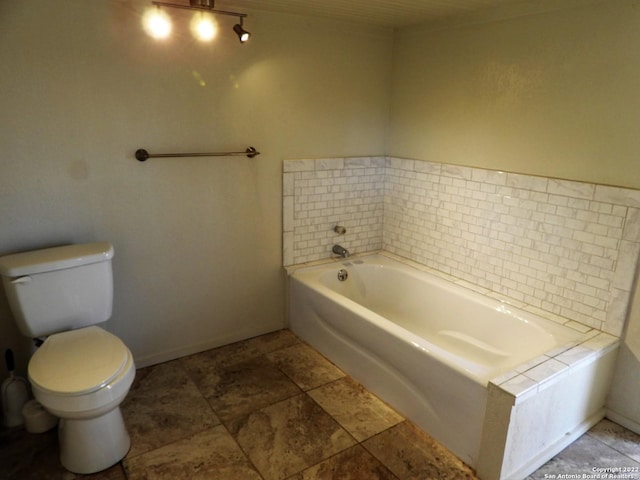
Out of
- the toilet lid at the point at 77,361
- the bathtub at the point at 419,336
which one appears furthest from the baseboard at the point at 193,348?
the toilet lid at the point at 77,361

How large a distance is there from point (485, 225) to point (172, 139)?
1852 millimetres

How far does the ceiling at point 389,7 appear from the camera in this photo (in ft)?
7.85

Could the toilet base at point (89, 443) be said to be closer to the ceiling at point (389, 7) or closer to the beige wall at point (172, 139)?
the beige wall at point (172, 139)

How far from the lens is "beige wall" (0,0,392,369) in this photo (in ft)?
7.08

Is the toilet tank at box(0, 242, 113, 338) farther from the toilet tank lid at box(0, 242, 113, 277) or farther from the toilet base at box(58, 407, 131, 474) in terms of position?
the toilet base at box(58, 407, 131, 474)

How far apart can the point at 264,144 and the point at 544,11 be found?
5.40ft

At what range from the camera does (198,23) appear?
8.04 ft

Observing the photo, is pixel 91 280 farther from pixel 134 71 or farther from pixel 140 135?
pixel 134 71

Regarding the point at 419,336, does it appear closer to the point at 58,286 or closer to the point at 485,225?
the point at 485,225

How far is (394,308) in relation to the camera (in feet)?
10.3

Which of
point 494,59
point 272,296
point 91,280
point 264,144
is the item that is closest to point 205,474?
point 91,280

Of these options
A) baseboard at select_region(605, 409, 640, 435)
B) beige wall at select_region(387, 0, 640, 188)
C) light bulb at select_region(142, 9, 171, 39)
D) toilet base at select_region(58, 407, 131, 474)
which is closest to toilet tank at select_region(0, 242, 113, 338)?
toilet base at select_region(58, 407, 131, 474)

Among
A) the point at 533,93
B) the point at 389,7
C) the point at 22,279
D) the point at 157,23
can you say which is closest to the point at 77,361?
the point at 22,279

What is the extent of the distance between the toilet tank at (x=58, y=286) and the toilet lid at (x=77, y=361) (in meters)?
0.09
